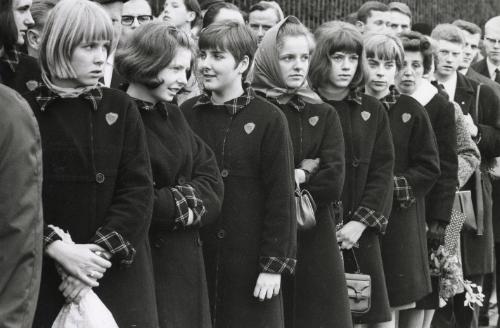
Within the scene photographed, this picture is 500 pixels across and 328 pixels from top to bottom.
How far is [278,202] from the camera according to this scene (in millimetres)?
5418

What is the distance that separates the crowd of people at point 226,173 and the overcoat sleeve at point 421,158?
14 millimetres

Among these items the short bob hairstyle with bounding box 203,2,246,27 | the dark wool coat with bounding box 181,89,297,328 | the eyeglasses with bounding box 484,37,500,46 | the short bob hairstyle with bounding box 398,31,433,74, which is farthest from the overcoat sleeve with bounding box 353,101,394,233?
the eyeglasses with bounding box 484,37,500,46

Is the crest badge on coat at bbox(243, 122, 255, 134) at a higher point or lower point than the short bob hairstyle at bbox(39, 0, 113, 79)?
lower

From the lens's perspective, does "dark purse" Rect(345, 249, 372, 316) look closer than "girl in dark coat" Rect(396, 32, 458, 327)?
Yes

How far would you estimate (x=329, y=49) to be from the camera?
21.9 ft

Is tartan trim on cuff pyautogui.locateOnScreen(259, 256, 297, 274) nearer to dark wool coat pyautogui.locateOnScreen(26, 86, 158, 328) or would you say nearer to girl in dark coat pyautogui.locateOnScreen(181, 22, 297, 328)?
girl in dark coat pyautogui.locateOnScreen(181, 22, 297, 328)

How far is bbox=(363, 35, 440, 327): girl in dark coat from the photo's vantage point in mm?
7137

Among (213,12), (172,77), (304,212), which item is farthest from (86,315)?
(213,12)

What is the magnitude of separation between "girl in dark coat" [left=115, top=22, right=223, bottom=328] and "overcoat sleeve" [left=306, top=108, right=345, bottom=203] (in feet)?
3.33

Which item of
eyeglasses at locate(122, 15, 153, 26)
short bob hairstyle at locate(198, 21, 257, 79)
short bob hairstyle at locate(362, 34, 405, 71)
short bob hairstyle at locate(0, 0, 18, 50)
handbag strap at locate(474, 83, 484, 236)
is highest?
short bob hairstyle at locate(0, 0, 18, 50)

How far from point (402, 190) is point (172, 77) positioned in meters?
2.55

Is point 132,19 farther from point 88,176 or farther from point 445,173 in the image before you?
point 88,176

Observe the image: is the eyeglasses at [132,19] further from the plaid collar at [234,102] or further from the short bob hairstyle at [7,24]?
the short bob hairstyle at [7,24]

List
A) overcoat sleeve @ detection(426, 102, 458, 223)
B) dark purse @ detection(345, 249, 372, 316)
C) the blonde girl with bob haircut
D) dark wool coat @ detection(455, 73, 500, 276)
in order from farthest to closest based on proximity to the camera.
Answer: dark wool coat @ detection(455, 73, 500, 276) → overcoat sleeve @ detection(426, 102, 458, 223) → dark purse @ detection(345, 249, 372, 316) → the blonde girl with bob haircut
